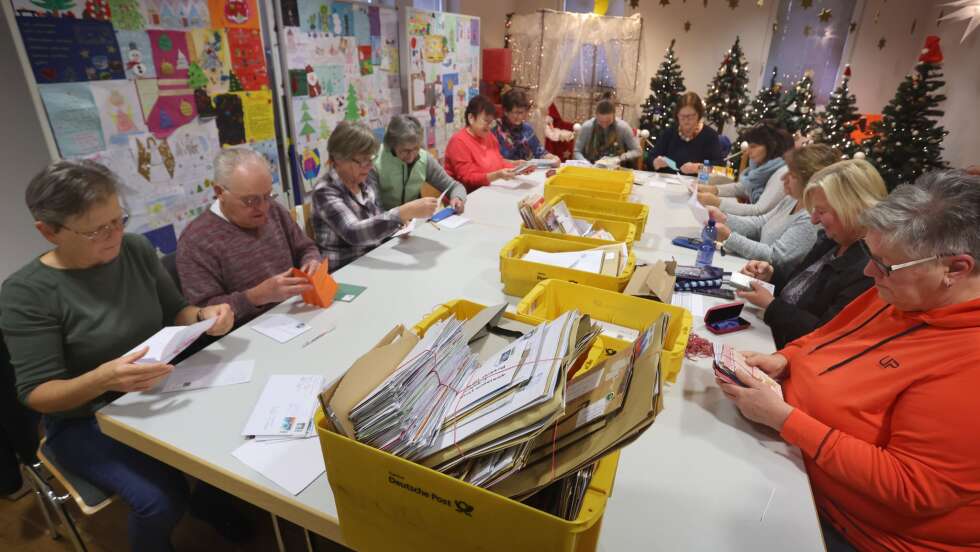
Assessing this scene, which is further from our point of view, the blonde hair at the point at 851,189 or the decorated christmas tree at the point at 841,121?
the decorated christmas tree at the point at 841,121

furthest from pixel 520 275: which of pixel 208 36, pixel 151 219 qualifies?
pixel 208 36

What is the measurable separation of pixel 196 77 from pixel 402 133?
3.97ft

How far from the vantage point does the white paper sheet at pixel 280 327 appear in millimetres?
1621

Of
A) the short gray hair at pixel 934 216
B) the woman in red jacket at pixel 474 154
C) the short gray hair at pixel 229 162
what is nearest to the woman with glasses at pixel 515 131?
the woman in red jacket at pixel 474 154

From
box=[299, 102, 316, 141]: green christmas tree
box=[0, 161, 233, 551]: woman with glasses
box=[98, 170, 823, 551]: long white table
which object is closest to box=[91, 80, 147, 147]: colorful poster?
box=[299, 102, 316, 141]: green christmas tree

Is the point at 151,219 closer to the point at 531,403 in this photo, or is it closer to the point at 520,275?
the point at 520,275

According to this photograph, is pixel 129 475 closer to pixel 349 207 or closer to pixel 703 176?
pixel 349 207

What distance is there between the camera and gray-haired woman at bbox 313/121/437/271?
228 centimetres

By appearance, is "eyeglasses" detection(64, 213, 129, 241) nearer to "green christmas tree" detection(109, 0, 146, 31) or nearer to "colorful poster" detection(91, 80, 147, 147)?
"colorful poster" detection(91, 80, 147, 147)

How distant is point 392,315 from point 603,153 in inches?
146

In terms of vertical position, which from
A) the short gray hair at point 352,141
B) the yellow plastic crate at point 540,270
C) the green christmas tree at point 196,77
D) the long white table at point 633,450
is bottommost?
the long white table at point 633,450

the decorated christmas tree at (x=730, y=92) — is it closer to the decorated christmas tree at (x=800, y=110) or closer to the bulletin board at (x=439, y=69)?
the decorated christmas tree at (x=800, y=110)

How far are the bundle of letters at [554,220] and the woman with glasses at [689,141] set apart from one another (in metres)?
2.29

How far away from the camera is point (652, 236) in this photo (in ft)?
8.77
